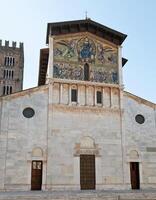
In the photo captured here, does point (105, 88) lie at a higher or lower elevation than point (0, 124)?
higher

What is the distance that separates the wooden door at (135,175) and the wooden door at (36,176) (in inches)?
260

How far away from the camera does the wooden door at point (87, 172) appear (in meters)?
18.9

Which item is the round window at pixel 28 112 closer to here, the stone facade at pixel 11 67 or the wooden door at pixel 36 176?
the wooden door at pixel 36 176

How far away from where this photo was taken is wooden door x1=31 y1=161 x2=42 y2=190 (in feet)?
59.7

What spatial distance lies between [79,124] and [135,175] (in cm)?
553

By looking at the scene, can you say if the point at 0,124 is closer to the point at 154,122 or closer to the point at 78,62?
the point at 78,62

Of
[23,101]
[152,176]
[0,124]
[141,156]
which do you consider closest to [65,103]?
[23,101]

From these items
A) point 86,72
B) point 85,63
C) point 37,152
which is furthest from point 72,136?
point 85,63

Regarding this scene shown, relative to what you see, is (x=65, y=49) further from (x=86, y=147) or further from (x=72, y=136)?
(x=86, y=147)

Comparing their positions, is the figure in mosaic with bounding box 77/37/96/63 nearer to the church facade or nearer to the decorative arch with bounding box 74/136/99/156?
the church facade

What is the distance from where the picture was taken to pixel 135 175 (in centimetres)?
2014

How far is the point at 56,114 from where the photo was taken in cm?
1955

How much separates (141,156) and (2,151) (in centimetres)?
988

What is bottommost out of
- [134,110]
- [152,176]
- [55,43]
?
[152,176]
